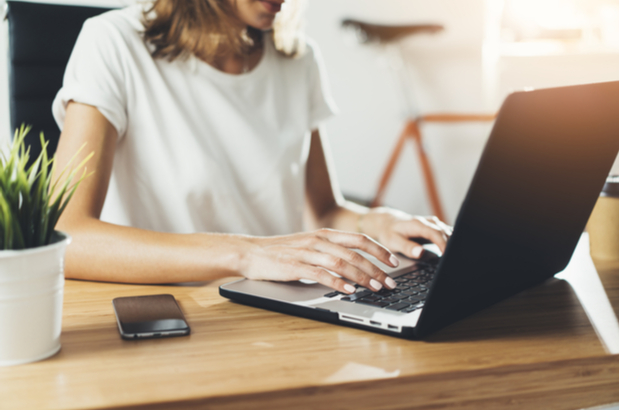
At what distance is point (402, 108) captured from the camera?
3.02m

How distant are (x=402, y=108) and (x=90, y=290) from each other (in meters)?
2.57

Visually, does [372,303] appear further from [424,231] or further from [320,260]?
[424,231]

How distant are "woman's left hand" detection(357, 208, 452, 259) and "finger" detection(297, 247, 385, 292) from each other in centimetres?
18

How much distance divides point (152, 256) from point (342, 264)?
248mm

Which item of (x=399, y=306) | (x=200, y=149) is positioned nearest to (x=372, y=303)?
(x=399, y=306)

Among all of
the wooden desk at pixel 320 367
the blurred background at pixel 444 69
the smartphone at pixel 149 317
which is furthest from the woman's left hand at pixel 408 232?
the blurred background at pixel 444 69

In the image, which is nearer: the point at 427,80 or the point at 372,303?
the point at 372,303

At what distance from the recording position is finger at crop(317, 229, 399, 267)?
0.62 meters

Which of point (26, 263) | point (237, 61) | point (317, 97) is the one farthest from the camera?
point (317, 97)

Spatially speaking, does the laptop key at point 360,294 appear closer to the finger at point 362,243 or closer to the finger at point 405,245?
the finger at point 362,243

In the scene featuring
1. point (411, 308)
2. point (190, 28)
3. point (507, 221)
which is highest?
point (190, 28)

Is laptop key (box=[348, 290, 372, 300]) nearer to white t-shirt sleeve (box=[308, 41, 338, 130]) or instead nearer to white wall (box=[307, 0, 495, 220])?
white t-shirt sleeve (box=[308, 41, 338, 130])

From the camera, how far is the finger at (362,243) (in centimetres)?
62

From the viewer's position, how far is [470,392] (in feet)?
1.38
